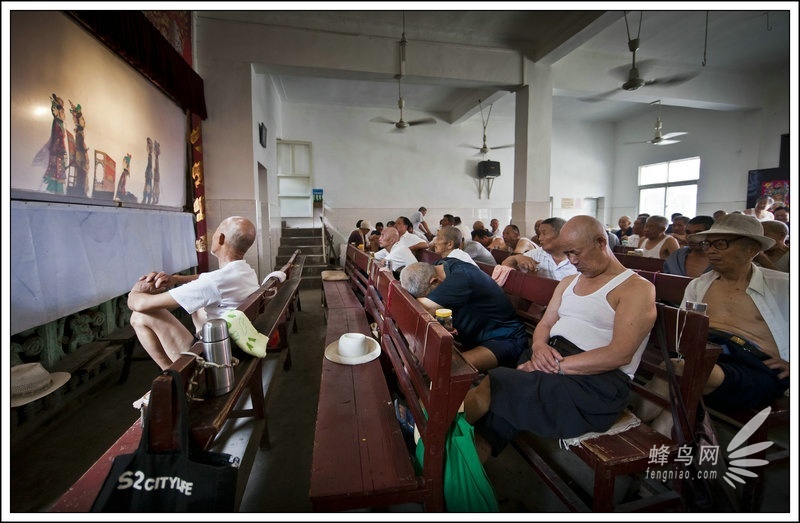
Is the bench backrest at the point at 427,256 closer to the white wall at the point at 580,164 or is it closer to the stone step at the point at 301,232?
the stone step at the point at 301,232

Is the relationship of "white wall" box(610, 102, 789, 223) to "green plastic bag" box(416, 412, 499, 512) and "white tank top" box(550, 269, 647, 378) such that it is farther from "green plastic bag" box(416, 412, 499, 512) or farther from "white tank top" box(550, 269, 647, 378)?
"green plastic bag" box(416, 412, 499, 512)

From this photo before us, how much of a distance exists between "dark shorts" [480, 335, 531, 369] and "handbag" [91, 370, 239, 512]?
4.98 ft

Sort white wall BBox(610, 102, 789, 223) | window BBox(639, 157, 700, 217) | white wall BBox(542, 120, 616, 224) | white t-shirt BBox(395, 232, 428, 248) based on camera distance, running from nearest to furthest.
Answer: white t-shirt BBox(395, 232, 428, 248) → white wall BBox(610, 102, 789, 223) → window BBox(639, 157, 700, 217) → white wall BBox(542, 120, 616, 224)

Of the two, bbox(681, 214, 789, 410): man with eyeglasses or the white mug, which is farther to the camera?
the white mug

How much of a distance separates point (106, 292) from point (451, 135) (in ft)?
33.5

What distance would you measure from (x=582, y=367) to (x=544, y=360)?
0.63 feet

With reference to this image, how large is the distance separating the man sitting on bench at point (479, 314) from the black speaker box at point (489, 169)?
31.5ft

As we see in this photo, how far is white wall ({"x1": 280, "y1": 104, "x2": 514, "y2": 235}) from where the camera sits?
10.4 metres

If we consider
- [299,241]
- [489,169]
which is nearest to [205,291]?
[299,241]

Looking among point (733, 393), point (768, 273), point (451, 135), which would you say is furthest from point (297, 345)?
point (451, 135)

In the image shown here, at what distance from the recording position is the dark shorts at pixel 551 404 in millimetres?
1440

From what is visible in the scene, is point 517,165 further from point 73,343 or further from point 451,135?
point 73,343

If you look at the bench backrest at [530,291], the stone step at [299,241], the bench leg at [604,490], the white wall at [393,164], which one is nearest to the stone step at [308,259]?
the stone step at [299,241]

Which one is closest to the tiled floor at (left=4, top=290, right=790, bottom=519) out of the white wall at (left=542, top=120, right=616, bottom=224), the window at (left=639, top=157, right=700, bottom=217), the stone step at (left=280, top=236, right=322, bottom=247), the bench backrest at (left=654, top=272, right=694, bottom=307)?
the bench backrest at (left=654, top=272, right=694, bottom=307)
